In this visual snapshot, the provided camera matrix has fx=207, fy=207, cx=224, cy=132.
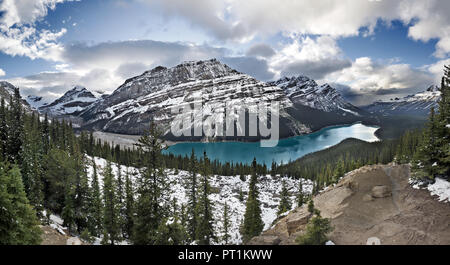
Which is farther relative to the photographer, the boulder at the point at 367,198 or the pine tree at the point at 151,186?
the boulder at the point at 367,198

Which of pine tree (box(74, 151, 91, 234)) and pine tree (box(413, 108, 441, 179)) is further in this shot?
pine tree (box(74, 151, 91, 234))

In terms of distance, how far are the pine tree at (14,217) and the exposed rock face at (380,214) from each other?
14234mm

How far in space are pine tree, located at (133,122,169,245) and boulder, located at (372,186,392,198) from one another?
751 inches

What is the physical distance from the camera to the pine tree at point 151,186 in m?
16.2

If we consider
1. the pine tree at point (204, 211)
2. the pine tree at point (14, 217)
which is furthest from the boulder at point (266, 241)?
the pine tree at point (14, 217)

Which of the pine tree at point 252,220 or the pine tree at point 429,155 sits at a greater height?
the pine tree at point 429,155

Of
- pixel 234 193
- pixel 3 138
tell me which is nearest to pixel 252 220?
pixel 234 193

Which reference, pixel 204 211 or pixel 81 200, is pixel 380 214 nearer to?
pixel 204 211

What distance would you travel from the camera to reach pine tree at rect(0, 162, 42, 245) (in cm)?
1203

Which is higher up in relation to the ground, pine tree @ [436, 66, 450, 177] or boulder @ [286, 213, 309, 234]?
pine tree @ [436, 66, 450, 177]

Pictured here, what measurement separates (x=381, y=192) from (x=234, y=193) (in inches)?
2095

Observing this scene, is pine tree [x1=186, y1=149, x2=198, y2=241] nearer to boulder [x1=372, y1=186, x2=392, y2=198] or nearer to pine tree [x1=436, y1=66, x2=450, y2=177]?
boulder [x1=372, y1=186, x2=392, y2=198]

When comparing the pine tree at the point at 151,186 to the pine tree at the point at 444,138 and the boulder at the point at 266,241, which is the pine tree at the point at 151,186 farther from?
the pine tree at the point at 444,138

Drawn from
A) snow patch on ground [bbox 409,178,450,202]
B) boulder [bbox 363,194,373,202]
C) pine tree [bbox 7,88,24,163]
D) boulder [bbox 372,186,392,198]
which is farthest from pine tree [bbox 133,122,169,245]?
pine tree [bbox 7,88,24,163]
